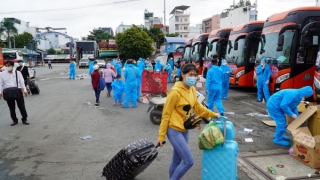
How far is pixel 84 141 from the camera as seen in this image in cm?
582

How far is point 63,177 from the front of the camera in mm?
4102

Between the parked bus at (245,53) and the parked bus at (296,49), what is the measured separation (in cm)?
296

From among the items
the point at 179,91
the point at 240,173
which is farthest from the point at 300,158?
the point at 179,91

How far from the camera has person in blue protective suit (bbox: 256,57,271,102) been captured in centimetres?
981

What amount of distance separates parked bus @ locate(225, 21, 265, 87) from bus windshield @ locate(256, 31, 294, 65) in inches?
61.2

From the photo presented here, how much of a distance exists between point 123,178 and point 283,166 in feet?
8.64

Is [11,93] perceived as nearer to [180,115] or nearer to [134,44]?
[180,115]

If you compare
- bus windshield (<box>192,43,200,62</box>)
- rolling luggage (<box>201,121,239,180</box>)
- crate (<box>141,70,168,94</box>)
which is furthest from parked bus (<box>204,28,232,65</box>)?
rolling luggage (<box>201,121,239,180</box>)

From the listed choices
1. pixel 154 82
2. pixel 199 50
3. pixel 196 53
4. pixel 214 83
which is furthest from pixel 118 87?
pixel 196 53

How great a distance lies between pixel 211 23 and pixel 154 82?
71156 mm

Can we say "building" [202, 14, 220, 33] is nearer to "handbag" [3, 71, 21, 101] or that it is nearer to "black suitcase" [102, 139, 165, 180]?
"handbag" [3, 71, 21, 101]

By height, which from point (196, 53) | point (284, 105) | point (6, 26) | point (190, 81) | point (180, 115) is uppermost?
point (6, 26)

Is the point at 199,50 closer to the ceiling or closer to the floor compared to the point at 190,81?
closer to the ceiling

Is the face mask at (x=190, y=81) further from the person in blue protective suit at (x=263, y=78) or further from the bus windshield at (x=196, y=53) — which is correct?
the bus windshield at (x=196, y=53)
